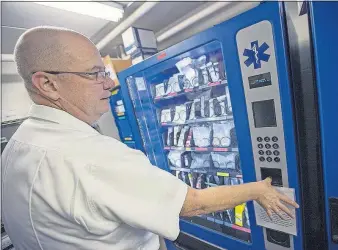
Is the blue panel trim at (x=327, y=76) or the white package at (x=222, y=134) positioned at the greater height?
the blue panel trim at (x=327, y=76)

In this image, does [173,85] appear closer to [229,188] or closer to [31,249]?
[229,188]

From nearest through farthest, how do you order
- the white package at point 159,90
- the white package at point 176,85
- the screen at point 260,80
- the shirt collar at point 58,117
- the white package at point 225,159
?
the shirt collar at point 58,117, the screen at point 260,80, the white package at point 225,159, the white package at point 176,85, the white package at point 159,90

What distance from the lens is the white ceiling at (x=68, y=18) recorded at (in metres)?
2.17

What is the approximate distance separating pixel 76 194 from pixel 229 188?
0.68 meters

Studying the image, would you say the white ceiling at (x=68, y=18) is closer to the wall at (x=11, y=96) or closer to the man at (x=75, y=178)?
the wall at (x=11, y=96)

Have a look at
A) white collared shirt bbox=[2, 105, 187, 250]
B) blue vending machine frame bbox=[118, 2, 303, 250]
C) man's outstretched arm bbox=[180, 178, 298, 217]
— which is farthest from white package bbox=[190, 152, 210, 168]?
white collared shirt bbox=[2, 105, 187, 250]

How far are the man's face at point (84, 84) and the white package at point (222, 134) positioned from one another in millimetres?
1078

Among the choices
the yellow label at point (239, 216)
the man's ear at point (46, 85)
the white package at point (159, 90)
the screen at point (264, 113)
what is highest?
the man's ear at point (46, 85)

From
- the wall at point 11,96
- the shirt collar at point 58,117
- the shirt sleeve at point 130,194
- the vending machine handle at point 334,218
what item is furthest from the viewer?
the wall at point 11,96

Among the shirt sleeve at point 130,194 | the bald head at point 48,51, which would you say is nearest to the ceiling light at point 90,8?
the bald head at point 48,51

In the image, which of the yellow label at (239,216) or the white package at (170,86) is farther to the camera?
the white package at (170,86)

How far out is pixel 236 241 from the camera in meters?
1.67

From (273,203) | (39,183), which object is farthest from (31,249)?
(273,203)

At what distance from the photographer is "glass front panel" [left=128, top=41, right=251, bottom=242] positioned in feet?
5.72
